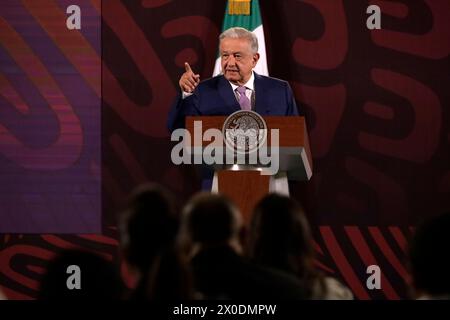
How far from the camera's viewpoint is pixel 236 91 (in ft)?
18.2

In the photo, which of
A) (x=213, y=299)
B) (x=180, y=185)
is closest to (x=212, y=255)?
(x=213, y=299)

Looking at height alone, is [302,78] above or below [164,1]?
below

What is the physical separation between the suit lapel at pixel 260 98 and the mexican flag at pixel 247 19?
95cm

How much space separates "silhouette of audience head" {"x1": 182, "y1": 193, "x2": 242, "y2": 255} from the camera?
2.68 metres

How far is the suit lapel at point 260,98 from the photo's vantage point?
5406 millimetres

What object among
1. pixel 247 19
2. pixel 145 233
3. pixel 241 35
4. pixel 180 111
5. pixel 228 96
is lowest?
pixel 145 233

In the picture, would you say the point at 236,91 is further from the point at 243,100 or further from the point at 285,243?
the point at 285,243

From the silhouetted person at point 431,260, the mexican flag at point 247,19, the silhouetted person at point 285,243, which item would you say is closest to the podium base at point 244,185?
the silhouetted person at point 285,243

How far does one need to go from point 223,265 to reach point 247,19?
4.22 meters

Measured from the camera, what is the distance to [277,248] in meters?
2.89

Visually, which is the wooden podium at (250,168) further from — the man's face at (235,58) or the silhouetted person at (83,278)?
the silhouetted person at (83,278)

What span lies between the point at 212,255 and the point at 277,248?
0.28 metres

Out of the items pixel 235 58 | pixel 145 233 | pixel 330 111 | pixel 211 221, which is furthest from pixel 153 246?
pixel 330 111

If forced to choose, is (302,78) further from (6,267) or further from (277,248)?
(277,248)
